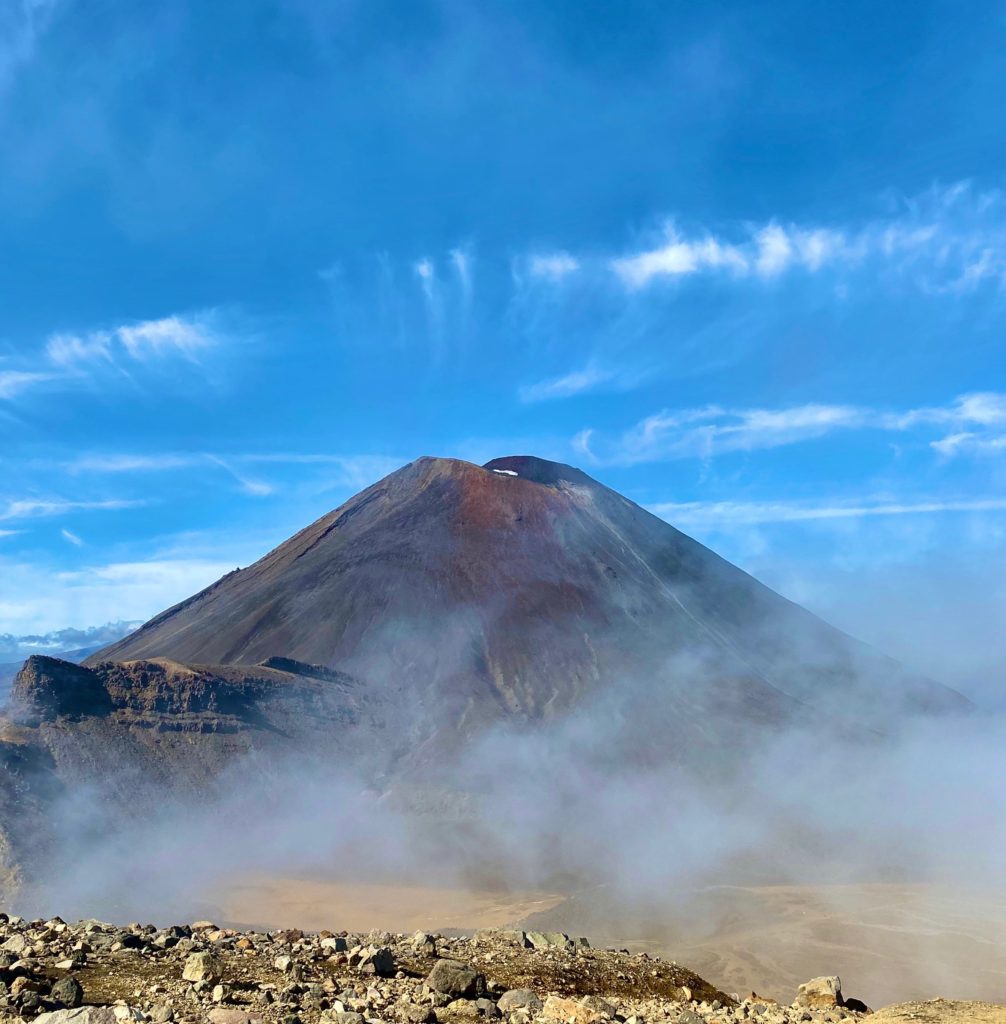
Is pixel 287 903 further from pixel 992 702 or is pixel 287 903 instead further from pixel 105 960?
pixel 992 702

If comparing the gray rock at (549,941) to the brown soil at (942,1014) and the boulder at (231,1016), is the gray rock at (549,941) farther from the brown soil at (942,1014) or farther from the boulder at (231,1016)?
the boulder at (231,1016)

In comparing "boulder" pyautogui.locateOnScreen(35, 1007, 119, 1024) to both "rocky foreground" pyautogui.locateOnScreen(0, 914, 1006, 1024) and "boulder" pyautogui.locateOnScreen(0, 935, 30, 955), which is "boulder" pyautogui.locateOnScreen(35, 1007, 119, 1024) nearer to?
"rocky foreground" pyautogui.locateOnScreen(0, 914, 1006, 1024)

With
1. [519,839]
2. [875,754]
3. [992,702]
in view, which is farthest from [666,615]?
[992,702]

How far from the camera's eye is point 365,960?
14031mm

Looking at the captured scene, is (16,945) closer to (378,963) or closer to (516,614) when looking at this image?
(378,963)

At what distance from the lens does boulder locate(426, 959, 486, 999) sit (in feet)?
40.5

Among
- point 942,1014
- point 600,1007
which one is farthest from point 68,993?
point 942,1014

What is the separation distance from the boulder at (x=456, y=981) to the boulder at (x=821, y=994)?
24.1 feet

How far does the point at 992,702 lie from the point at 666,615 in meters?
90.0

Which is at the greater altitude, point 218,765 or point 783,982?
point 218,765

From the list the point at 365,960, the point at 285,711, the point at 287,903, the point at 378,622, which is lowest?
the point at 287,903

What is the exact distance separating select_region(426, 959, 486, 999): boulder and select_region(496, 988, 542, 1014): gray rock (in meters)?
Result: 0.44

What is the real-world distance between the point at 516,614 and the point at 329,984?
9326 cm

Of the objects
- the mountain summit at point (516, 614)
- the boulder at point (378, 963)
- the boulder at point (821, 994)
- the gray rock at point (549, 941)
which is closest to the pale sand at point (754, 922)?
the boulder at point (821, 994)
